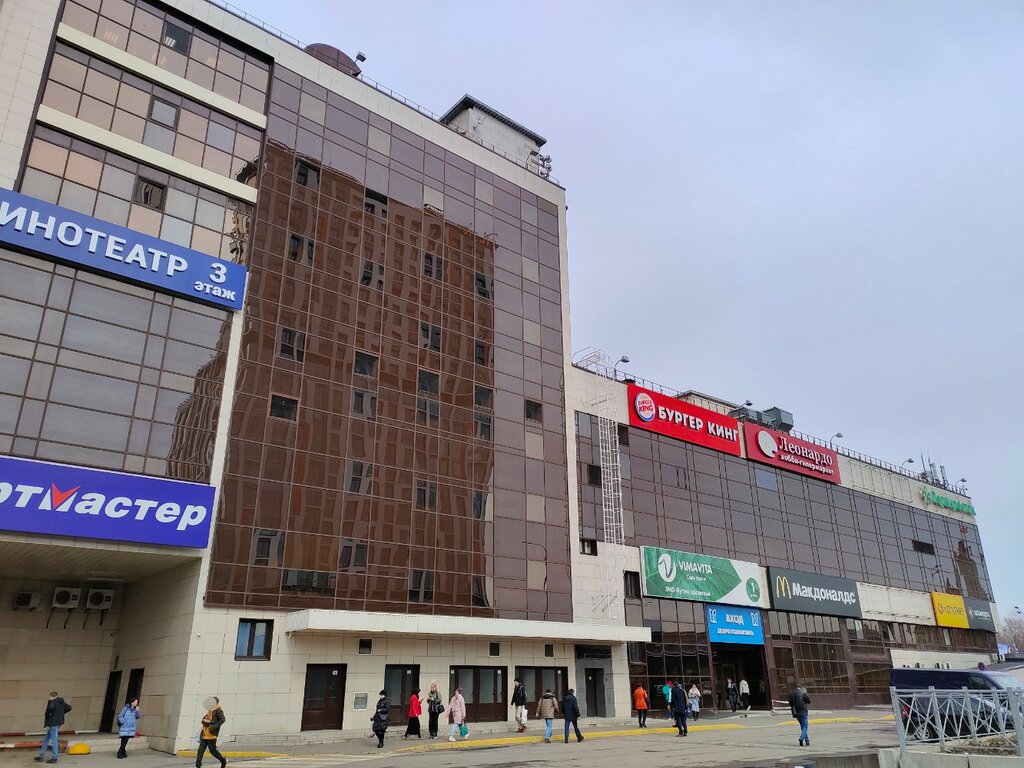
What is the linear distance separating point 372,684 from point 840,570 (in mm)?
40195

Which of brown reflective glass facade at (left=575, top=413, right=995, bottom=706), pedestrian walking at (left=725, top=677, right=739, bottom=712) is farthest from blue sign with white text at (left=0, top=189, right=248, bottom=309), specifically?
pedestrian walking at (left=725, top=677, right=739, bottom=712)

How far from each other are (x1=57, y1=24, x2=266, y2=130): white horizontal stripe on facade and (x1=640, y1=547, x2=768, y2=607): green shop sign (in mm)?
30425

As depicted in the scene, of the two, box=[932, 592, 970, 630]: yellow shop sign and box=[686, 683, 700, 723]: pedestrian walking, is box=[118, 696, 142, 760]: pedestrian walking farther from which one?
box=[932, 592, 970, 630]: yellow shop sign

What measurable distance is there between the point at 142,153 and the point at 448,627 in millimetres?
23011

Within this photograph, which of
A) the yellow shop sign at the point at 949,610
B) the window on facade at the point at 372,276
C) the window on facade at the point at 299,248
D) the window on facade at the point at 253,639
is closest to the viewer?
the window on facade at the point at 253,639

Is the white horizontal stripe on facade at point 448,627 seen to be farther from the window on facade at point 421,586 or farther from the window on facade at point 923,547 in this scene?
the window on facade at point 923,547

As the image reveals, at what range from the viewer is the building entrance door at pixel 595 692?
3819cm

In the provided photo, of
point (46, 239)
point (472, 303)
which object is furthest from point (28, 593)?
point (472, 303)

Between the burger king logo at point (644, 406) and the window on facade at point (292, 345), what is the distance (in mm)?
21995

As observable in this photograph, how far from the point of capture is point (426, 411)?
36.2 metres

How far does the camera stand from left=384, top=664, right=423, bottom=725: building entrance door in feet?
103

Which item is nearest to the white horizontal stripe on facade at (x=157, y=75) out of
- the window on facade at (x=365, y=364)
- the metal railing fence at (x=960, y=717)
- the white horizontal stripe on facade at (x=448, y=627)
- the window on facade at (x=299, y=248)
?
the window on facade at (x=299, y=248)

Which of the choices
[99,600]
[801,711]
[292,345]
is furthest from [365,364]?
[801,711]

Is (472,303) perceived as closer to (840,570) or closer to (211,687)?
(211,687)
